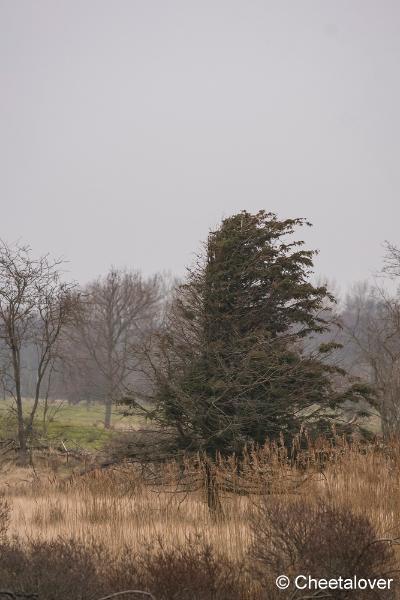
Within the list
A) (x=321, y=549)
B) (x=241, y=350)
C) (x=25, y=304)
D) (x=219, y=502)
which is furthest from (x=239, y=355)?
(x=25, y=304)

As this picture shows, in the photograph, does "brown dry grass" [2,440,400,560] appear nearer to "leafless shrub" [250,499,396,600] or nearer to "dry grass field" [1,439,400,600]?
"dry grass field" [1,439,400,600]

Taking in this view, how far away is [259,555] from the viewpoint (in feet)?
16.7

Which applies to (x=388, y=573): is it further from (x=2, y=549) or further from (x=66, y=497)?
(x=66, y=497)

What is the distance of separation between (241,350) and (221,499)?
2.24 m

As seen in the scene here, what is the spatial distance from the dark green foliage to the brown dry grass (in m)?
0.74

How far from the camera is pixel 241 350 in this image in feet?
29.5

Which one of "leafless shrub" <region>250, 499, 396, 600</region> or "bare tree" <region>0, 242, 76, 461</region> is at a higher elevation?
"bare tree" <region>0, 242, 76, 461</region>

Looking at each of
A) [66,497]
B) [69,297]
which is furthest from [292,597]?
[69,297]

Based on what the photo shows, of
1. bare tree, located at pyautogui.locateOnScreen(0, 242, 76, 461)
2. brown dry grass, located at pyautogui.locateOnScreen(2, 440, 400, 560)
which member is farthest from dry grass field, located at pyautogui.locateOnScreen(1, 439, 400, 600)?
bare tree, located at pyautogui.locateOnScreen(0, 242, 76, 461)

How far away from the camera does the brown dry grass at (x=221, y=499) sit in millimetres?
6930

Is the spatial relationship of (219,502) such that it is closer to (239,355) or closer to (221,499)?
(221,499)

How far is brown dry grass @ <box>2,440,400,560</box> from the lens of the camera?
6.93 meters

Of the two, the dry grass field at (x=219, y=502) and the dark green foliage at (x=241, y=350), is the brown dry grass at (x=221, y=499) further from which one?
the dark green foliage at (x=241, y=350)

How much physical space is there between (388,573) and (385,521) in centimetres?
169
